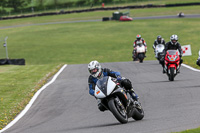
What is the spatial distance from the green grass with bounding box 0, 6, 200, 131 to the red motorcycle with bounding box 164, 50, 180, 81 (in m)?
5.38

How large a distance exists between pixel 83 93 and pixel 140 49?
1364cm

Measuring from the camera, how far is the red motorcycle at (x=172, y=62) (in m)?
15.9

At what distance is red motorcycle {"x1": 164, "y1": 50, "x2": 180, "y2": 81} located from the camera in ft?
52.1

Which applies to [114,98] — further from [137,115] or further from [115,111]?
[137,115]

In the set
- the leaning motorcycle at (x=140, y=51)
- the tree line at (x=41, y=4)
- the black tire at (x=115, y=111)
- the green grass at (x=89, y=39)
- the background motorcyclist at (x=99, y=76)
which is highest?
the background motorcyclist at (x=99, y=76)

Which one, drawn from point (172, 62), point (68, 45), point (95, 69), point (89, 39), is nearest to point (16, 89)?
point (172, 62)

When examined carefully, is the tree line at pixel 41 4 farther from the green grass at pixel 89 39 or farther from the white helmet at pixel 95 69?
the white helmet at pixel 95 69

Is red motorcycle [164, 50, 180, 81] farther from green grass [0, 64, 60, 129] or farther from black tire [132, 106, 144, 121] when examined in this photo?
black tire [132, 106, 144, 121]

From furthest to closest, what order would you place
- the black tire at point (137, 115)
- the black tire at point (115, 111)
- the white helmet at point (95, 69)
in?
1. the black tire at point (137, 115)
2. the white helmet at point (95, 69)
3. the black tire at point (115, 111)

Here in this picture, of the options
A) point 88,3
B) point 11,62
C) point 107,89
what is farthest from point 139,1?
point 107,89

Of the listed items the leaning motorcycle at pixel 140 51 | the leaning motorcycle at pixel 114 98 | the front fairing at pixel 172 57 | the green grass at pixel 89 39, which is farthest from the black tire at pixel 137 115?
the green grass at pixel 89 39

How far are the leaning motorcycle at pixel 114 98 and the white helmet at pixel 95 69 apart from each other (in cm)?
39

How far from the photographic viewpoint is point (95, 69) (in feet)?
28.8

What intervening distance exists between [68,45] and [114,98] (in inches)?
1508
